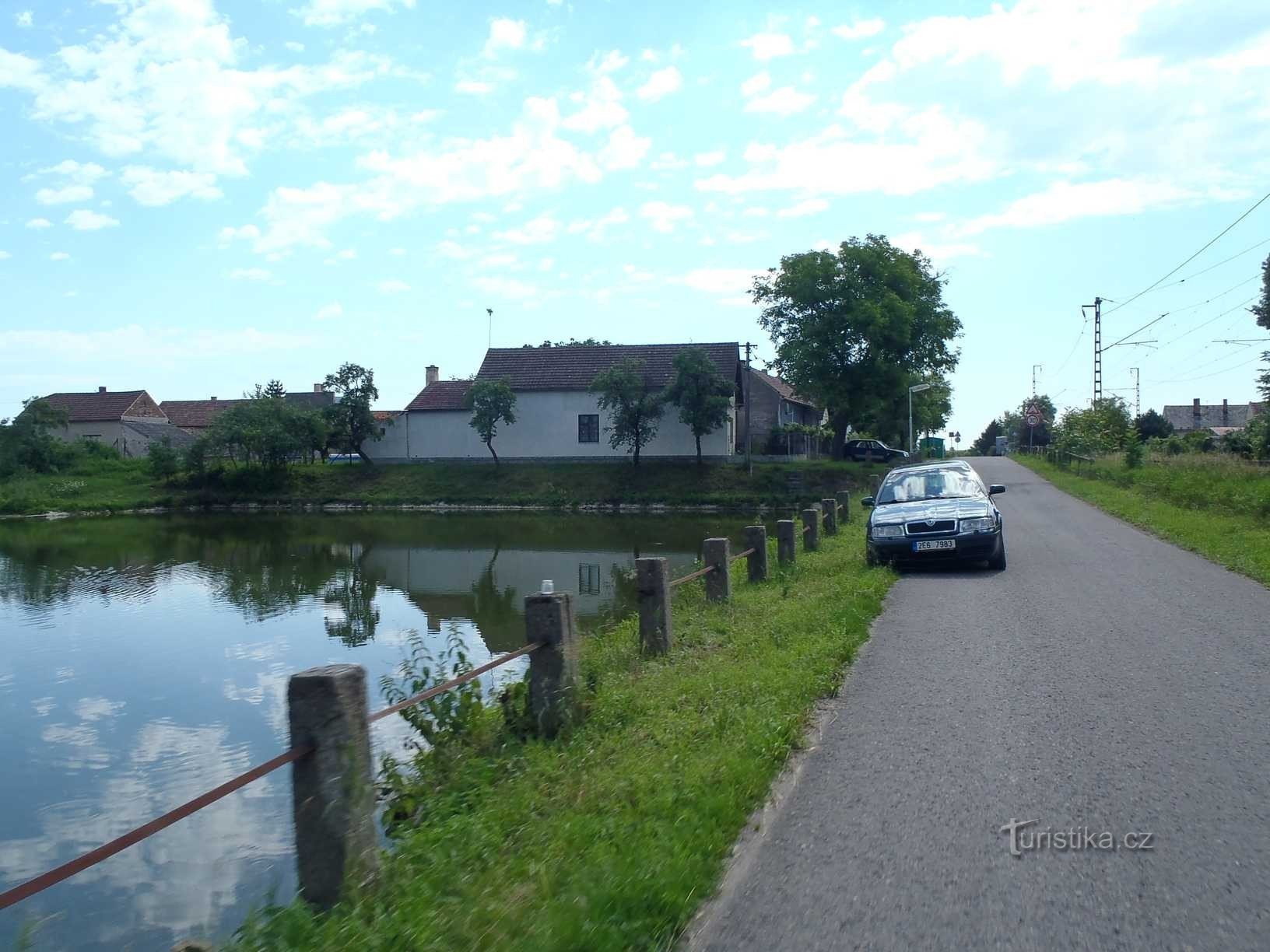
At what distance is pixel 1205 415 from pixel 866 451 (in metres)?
70.6

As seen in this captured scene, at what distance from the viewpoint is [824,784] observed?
18.0ft

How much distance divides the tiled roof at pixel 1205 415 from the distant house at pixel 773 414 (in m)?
51.5

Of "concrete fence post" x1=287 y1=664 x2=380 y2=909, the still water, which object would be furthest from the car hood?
"concrete fence post" x1=287 y1=664 x2=380 y2=909

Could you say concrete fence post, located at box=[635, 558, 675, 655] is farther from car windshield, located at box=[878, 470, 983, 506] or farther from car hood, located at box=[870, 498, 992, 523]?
car windshield, located at box=[878, 470, 983, 506]

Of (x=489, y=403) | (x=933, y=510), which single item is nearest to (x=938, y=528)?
(x=933, y=510)

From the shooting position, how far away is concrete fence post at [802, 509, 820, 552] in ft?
60.0

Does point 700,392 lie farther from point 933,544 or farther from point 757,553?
point 933,544

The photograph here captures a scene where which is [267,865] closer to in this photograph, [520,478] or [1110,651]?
[1110,651]

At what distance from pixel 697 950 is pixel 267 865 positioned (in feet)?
13.2

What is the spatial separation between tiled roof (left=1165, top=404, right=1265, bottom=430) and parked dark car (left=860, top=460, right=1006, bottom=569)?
10057 centimetres

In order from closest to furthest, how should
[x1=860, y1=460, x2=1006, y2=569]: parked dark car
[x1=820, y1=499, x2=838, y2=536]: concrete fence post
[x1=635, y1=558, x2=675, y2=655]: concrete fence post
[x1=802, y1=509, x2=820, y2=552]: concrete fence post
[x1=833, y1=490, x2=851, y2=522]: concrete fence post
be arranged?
1. [x1=635, y1=558, x2=675, y2=655]: concrete fence post
2. [x1=860, y1=460, x2=1006, y2=569]: parked dark car
3. [x1=802, y1=509, x2=820, y2=552]: concrete fence post
4. [x1=820, y1=499, x2=838, y2=536]: concrete fence post
5. [x1=833, y1=490, x2=851, y2=522]: concrete fence post

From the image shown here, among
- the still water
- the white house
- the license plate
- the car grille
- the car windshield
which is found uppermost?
the white house

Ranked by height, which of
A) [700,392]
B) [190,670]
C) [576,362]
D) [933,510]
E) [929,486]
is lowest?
[190,670]

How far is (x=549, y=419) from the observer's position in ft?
183
